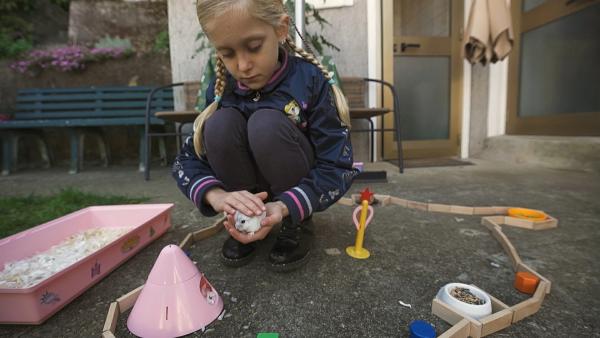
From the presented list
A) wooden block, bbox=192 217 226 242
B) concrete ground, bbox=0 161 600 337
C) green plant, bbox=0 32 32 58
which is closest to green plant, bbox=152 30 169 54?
green plant, bbox=0 32 32 58

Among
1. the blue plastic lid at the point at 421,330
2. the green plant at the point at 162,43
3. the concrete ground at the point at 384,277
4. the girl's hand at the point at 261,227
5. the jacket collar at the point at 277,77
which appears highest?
the green plant at the point at 162,43

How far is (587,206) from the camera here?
1.57 metres

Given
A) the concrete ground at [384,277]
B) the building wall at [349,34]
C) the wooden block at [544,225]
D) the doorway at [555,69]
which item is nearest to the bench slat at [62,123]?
the concrete ground at [384,277]

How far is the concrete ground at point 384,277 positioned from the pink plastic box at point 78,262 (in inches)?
1.4

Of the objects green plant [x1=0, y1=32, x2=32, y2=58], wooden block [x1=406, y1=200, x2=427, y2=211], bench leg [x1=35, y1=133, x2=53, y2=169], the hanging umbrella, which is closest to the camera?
wooden block [x1=406, y1=200, x2=427, y2=211]

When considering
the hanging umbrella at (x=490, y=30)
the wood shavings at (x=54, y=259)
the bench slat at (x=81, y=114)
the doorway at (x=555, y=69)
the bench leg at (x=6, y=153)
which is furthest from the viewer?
the bench slat at (x=81, y=114)

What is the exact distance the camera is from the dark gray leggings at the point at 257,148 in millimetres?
932

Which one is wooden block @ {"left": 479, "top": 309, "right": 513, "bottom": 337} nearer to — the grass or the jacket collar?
the jacket collar

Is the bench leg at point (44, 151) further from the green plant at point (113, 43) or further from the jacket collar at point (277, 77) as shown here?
the jacket collar at point (277, 77)

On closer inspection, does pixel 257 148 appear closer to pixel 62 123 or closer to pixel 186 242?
pixel 186 242

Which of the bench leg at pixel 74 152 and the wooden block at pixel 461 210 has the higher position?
the bench leg at pixel 74 152

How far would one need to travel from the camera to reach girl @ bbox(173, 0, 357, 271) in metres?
0.85

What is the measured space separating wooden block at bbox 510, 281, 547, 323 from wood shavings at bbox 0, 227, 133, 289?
1076mm

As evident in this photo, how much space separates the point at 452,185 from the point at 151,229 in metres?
1.86
